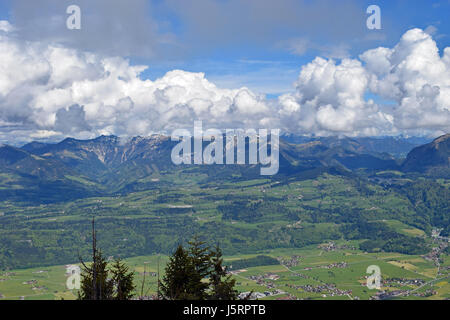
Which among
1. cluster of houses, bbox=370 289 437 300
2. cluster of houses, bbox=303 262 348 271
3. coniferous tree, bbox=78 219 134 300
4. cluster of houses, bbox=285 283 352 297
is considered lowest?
cluster of houses, bbox=285 283 352 297

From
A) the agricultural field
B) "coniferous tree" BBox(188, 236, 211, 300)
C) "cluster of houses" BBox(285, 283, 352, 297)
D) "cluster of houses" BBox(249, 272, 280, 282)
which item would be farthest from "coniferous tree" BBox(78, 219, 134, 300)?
"cluster of houses" BBox(249, 272, 280, 282)

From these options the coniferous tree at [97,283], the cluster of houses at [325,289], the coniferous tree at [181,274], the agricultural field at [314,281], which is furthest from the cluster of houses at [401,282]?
the coniferous tree at [97,283]

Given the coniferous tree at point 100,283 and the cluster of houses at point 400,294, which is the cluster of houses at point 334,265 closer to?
the cluster of houses at point 400,294

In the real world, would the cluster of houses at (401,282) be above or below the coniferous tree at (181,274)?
below

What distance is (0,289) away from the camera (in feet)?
525

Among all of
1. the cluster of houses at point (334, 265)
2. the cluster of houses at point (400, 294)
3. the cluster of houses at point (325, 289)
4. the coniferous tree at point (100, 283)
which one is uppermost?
the coniferous tree at point (100, 283)

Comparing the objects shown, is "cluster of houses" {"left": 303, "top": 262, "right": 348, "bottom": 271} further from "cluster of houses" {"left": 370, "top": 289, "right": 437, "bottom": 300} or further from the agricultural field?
"cluster of houses" {"left": 370, "top": 289, "right": 437, "bottom": 300}

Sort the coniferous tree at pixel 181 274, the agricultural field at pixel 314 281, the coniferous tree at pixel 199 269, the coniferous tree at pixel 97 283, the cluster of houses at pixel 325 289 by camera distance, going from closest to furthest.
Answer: the coniferous tree at pixel 97 283 < the coniferous tree at pixel 181 274 < the coniferous tree at pixel 199 269 < the agricultural field at pixel 314 281 < the cluster of houses at pixel 325 289

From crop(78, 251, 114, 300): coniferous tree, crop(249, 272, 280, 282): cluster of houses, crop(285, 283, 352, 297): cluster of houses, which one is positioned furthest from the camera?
crop(249, 272, 280, 282): cluster of houses

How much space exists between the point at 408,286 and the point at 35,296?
486 feet

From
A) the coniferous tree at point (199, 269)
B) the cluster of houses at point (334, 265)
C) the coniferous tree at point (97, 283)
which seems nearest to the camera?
the coniferous tree at point (97, 283)

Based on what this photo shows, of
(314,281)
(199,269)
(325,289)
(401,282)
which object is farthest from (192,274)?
(401,282)
